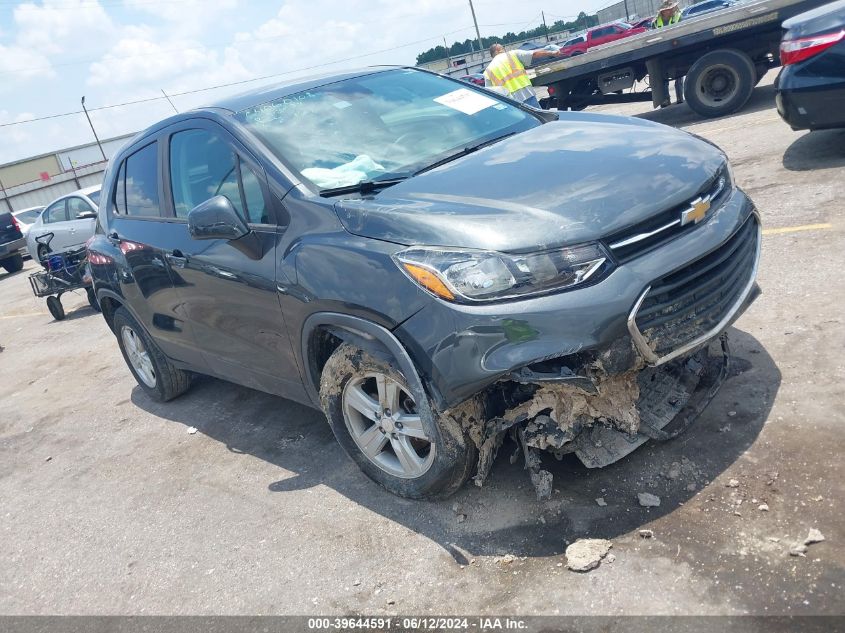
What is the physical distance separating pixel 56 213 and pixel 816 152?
43.1ft

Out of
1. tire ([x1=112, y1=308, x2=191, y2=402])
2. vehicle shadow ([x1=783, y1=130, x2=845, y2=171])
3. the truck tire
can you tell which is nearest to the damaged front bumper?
tire ([x1=112, y1=308, x2=191, y2=402])

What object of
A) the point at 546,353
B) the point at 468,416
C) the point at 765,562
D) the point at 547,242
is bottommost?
the point at 765,562

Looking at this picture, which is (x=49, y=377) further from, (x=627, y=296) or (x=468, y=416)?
(x=627, y=296)

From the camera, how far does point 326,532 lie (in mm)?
3551

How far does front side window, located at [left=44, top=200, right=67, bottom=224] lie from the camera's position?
559 inches

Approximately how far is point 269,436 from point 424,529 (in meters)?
1.72

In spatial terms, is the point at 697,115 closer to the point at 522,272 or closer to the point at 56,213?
the point at 522,272

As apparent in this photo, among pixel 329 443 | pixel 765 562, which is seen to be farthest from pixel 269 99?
pixel 765 562

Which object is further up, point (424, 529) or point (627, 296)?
point (627, 296)

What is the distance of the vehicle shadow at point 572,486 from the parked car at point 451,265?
16 centimetres

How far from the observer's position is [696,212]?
3.08 m

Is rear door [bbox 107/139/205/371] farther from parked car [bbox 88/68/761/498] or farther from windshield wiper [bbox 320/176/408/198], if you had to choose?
windshield wiper [bbox 320/176/408/198]

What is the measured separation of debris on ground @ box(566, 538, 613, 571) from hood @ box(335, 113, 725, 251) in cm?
120

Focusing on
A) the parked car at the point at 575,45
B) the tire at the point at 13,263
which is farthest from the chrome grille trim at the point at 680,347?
the parked car at the point at 575,45
